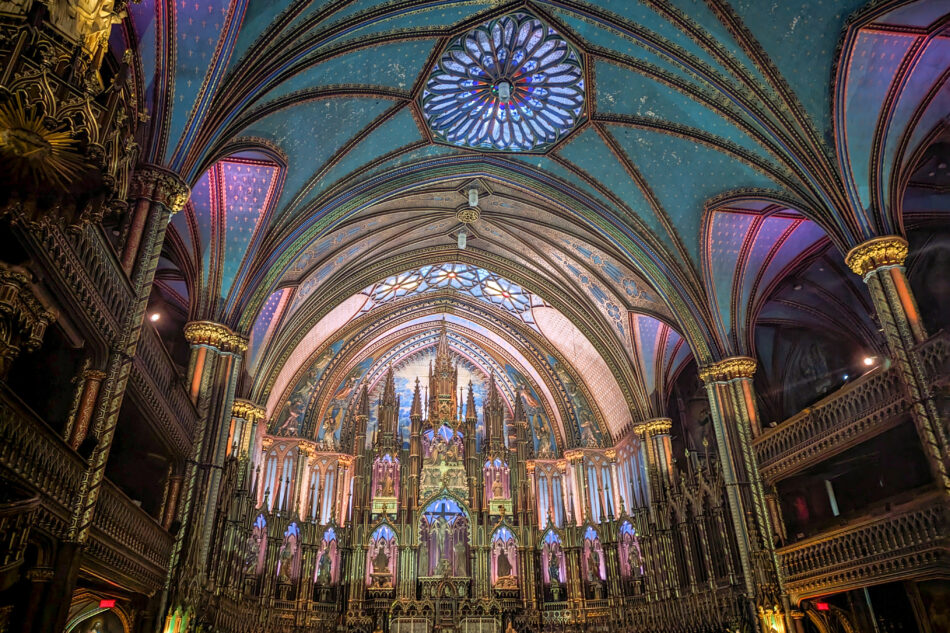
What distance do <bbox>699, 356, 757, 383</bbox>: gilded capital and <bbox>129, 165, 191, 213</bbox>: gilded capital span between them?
12818mm

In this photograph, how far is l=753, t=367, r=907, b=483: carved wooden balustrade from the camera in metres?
12.2

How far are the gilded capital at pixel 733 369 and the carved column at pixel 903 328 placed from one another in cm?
447

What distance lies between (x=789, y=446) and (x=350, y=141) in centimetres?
1240

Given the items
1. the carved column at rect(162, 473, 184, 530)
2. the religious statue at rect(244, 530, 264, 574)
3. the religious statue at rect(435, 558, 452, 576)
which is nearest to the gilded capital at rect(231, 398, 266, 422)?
the religious statue at rect(244, 530, 264, 574)

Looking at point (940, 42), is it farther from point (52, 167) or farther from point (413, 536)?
point (413, 536)

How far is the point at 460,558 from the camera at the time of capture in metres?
22.4

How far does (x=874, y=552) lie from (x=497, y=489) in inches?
530

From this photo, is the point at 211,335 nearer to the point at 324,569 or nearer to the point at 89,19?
the point at 89,19

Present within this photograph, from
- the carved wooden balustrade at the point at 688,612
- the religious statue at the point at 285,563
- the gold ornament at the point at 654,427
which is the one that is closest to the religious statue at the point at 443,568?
the religious statue at the point at 285,563

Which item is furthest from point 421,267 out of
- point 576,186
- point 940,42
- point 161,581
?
point 940,42

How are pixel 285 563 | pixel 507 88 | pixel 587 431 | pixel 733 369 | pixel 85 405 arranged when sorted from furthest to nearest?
pixel 587 431
pixel 285 563
pixel 733 369
pixel 507 88
pixel 85 405

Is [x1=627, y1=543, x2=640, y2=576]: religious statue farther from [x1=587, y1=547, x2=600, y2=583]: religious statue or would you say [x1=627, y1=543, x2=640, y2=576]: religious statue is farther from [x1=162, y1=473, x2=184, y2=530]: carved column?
[x1=162, y1=473, x2=184, y2=530]: carved column

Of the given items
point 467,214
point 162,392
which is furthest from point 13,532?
point 467,214

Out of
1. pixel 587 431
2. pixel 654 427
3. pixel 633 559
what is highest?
pixel 587 431
